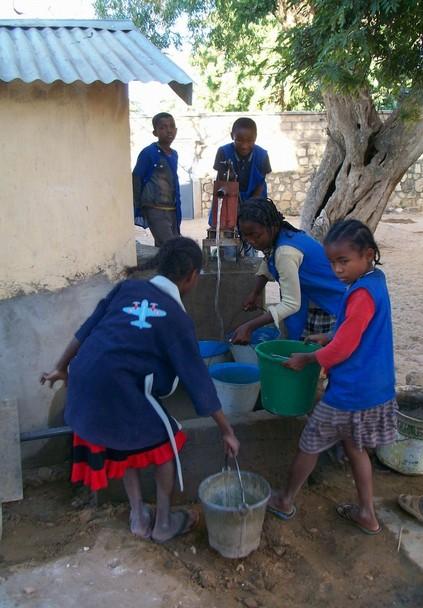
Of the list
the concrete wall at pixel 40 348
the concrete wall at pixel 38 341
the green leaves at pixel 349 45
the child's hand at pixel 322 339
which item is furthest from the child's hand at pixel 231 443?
the green leaves at pixel 349 45

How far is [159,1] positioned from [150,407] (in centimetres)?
1428

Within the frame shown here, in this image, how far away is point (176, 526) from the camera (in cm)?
277

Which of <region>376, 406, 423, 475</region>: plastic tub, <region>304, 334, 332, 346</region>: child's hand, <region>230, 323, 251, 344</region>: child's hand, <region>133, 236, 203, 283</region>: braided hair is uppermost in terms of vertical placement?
<region>133, 236, 203, 283</region>: braided hair

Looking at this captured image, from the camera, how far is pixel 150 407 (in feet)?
8.12

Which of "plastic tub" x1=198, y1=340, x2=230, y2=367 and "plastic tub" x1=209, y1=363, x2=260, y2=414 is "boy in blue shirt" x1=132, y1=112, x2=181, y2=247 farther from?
"plastic tub" x1=209, y1=363, x2=260, y2=414

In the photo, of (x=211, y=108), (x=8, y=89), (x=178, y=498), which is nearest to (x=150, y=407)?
(x=178, y=498)

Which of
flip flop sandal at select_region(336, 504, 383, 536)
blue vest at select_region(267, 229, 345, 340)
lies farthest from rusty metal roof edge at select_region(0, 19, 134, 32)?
flip flop sandal at select_region(336, 504, 383, 536)

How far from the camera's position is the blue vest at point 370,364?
2.52 meters

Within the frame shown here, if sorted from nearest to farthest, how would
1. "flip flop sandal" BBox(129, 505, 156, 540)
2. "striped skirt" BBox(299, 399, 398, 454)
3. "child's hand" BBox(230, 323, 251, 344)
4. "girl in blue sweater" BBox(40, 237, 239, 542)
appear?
"girl in blue sweater" BBox(40, 237, 239, 542) → "striped skirt" BBox(299, 399, 398, 454) → "flip flop sandal" BBox(129, 505, 156, 540) → "child's hand" BBox(230, 323, 251, 344)

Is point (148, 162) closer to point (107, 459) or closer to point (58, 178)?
point (58, 178)

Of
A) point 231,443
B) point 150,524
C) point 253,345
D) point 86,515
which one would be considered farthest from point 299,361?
point 86,515

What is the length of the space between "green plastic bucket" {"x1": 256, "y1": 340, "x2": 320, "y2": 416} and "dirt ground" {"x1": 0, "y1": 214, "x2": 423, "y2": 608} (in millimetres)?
563

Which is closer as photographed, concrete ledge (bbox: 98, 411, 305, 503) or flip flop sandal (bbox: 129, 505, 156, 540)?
flip flop sandal (bbox: 129, 505, 156, 540)

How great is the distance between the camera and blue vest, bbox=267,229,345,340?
Result: 314 centimetres
